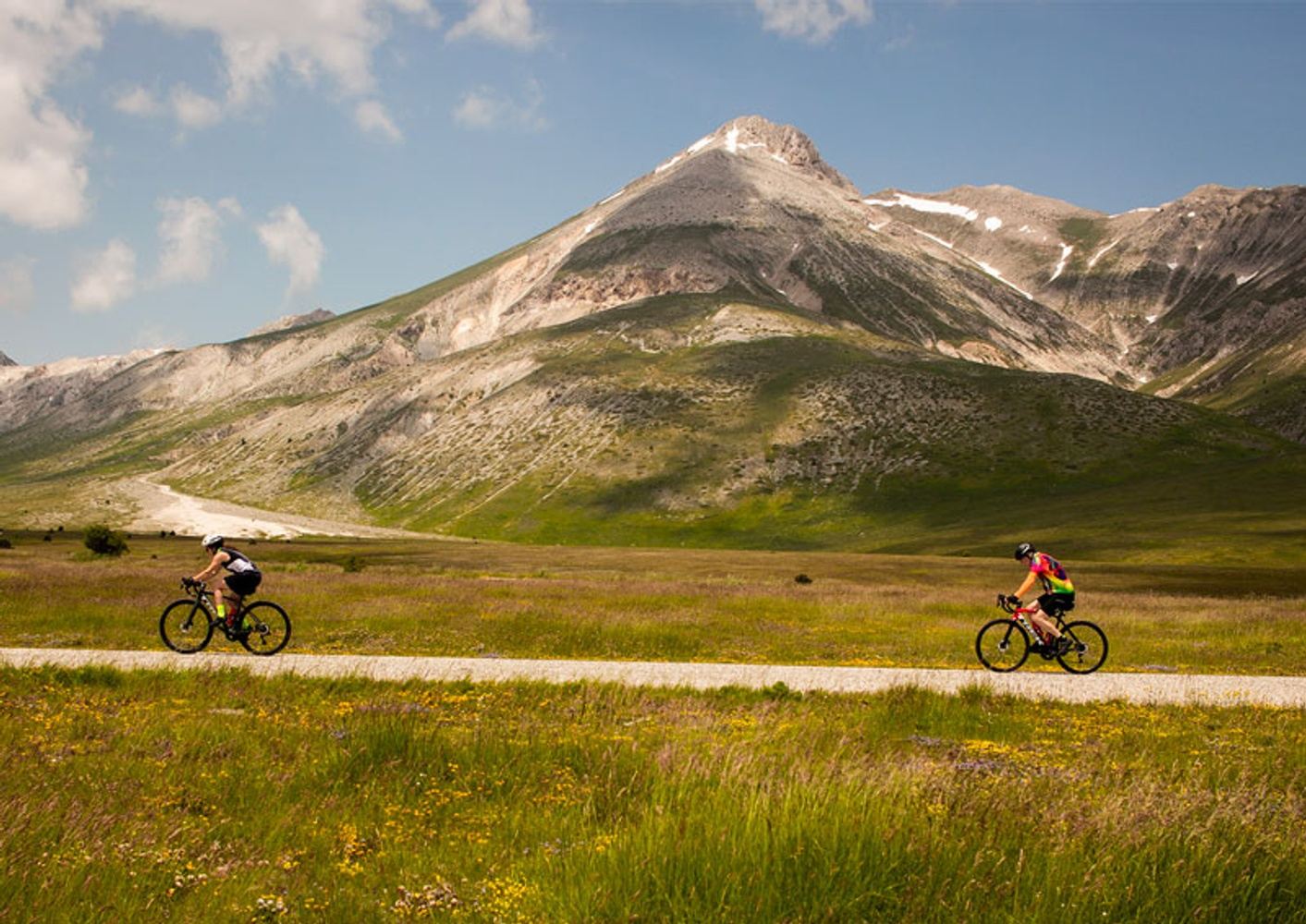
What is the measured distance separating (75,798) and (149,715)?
16.0ft

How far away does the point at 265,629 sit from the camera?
861 inches

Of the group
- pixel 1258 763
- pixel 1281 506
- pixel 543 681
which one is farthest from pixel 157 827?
→ pixel 1281 506

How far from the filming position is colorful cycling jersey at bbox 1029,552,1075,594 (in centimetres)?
2183

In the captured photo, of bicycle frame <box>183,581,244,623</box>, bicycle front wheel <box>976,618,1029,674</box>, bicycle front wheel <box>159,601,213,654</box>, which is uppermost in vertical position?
bicycle front wheel <box>976,618,1029,674</box>

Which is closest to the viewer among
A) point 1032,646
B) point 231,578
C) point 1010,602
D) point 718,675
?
point 718,675

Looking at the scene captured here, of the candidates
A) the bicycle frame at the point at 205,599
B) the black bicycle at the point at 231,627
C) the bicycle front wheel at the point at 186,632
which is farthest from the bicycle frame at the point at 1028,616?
the bicycle front wheel at the point at 186,632

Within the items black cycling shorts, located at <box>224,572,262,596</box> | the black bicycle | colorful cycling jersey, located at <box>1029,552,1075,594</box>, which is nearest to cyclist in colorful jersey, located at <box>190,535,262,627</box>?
A: black cycling shorts, located at <box>224,572,262,596</box>

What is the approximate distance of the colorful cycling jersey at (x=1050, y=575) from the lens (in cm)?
2183

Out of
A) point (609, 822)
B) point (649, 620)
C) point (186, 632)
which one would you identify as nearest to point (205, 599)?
point (186, 632)

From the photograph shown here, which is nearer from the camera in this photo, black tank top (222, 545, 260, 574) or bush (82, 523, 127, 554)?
black tank top (222, 545, 260, 574)

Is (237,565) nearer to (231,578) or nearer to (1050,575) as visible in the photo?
(231,578)

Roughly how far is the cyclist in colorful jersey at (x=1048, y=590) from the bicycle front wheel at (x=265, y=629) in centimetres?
1894

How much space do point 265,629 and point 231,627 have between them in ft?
2.76

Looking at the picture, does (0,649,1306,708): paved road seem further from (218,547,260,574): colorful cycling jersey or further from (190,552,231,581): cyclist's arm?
(218,547,260,574): colorful cycling jersey
